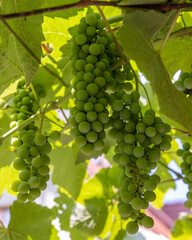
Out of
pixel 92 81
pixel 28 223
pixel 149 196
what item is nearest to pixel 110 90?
pixel 92 81

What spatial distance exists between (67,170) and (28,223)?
200 mm

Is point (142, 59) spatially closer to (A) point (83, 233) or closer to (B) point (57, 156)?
(B) point (57, 156)

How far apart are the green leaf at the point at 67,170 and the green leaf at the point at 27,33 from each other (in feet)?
1.32

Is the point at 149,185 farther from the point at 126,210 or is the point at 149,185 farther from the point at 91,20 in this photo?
the point at 91,20

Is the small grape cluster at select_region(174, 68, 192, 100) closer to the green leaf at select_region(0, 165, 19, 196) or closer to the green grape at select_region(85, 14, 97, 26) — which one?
the green grape at select_region(85, 14, 97, 26)

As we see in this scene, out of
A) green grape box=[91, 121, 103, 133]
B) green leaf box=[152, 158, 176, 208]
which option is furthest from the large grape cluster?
green leaf box=[152, 158, 176, 208]

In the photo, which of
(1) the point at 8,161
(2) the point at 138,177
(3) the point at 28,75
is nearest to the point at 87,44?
(3) the point at 28,75

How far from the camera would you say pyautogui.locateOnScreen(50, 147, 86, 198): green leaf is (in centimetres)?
87

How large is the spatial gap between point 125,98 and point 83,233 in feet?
2.05

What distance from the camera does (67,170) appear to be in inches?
36.1

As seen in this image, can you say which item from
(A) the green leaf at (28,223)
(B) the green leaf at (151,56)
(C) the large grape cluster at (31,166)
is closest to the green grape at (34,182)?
(C) the large grape cluster at (31,166)

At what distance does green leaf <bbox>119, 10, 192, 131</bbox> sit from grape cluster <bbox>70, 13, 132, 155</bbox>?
59 mm

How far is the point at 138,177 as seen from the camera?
0.44 metres

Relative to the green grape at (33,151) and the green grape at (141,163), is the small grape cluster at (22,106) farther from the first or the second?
the green grape at (141,163)
